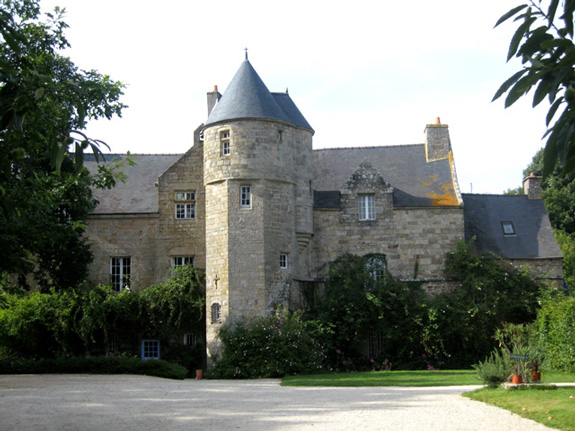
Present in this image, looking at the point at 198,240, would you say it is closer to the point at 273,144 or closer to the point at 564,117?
the point at 273,144

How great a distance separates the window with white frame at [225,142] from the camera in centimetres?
2305

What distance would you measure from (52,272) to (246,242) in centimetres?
620

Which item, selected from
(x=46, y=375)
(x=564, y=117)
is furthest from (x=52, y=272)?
(x=564, y=117)

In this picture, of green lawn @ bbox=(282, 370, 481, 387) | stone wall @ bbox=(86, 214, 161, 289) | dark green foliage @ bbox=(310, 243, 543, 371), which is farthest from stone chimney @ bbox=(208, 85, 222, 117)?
green lawn @ bbox=(282, 370, 481, 387)

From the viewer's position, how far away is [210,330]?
2231cm

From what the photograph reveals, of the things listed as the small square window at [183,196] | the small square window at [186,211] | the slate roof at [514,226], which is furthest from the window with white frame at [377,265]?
the small square window at [183,196]

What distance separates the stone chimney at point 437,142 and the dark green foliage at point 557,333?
23.1 ft

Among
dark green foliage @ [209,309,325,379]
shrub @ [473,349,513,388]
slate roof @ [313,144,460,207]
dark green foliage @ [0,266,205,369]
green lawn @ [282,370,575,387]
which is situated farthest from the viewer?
slate roof @ [313,144,460,207]

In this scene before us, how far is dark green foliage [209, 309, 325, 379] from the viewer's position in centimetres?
2055

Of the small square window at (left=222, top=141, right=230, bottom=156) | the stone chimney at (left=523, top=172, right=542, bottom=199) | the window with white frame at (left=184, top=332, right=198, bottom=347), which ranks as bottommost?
the window with white frame at (left=184, top=332, right=198, bottom=347)

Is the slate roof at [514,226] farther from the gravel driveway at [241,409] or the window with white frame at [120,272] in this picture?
the window with white frame at [120,272]

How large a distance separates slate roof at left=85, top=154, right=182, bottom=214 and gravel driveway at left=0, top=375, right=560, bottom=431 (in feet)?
34.5

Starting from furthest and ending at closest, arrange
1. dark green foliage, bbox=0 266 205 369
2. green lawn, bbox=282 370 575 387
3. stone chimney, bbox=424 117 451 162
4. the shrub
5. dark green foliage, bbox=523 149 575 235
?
dark green foliage, bbox=523 149 575 235, stone chimney, bbox=424 117 451 162, dark green foliage, bbox=0 266 205 369, green lawn, bbox=282 370 575 387, the shrub

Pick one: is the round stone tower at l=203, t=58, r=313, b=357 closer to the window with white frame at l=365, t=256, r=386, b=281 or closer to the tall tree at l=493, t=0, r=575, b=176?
the window with white frame at l=365, t=256, r=386, b=281
